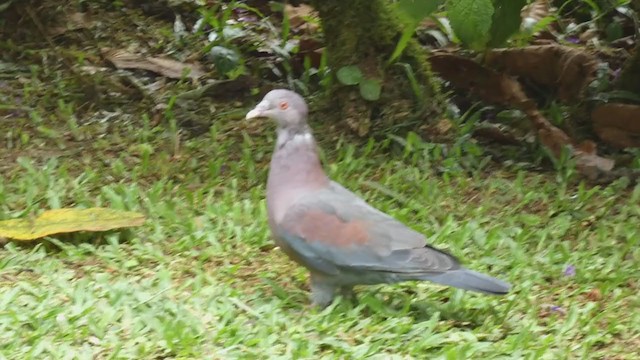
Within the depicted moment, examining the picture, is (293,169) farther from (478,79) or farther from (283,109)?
(478,79)

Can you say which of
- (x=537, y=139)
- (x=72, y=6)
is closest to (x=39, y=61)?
(x=72, y=6)

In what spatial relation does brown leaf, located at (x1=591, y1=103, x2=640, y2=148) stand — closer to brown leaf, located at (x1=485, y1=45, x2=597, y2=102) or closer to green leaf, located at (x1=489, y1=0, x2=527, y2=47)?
brown leaf, located at (x1=485, y1=45, x2=597, y2=102)

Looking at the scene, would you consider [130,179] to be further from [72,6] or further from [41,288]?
[72,6]

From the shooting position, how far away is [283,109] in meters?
3.19

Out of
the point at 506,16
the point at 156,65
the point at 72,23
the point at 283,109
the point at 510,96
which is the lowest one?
the point at 510,96

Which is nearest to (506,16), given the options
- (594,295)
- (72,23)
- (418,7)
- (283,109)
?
(418,7)

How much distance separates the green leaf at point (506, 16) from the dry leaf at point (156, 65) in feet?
→ 6.80

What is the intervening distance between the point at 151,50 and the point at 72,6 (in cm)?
57

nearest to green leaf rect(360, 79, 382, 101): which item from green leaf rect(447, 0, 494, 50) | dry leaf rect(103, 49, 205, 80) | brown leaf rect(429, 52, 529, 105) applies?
brown leaf rect(429, 52, 529, 105)

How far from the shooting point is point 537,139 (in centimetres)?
472

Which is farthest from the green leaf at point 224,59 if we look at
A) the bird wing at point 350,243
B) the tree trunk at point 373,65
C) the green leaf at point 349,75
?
the bird wing at point 350,243

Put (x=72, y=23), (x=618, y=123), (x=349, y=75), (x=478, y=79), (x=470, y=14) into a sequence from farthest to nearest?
1. (x=72, y=23)
2. (x=478, y=79)
3. (x=618, y=123)
4. (x=349, y=75)
5. (x=470, y=14)

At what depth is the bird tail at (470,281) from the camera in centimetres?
290

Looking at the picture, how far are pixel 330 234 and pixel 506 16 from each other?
1164mm
